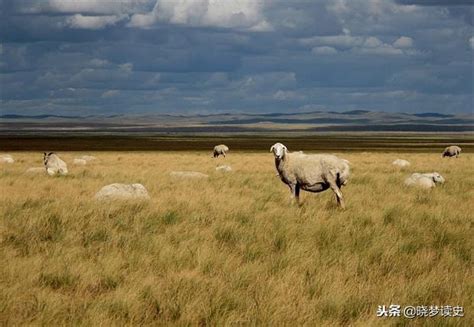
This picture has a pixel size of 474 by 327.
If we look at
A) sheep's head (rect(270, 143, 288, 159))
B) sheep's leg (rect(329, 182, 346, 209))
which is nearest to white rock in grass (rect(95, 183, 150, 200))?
sheep's head (rect(270, 143, 288, 159))

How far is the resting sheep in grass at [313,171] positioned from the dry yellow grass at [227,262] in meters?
0.73

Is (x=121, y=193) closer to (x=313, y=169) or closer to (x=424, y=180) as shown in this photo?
(x=313, y=169)

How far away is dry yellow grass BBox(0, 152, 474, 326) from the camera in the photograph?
5.91 meters

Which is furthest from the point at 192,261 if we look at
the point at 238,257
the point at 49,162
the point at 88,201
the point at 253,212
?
the point at 49,162

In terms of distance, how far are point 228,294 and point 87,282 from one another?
5.46 feet

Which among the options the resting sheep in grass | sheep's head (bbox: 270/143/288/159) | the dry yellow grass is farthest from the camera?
sheep's head (bbox: 270/143/288/159)

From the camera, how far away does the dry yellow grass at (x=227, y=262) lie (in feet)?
19.4

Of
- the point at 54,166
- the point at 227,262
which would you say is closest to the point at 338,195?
the point at 227,262

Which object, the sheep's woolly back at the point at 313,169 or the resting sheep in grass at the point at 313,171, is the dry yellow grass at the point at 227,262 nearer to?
the resting sheep in grass at the point at 313,171

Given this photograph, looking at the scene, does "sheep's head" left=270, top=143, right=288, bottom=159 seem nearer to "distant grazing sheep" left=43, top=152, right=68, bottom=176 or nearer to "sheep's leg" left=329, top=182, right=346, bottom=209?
"sheep's leg" left=329, top=182, right=346, bottom=209

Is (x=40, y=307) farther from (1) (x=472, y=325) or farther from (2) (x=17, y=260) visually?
(1) (x=472, y=325)

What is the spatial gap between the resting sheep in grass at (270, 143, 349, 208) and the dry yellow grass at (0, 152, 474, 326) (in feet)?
2.40

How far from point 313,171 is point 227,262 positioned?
7.26m

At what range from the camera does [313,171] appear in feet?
48.1
